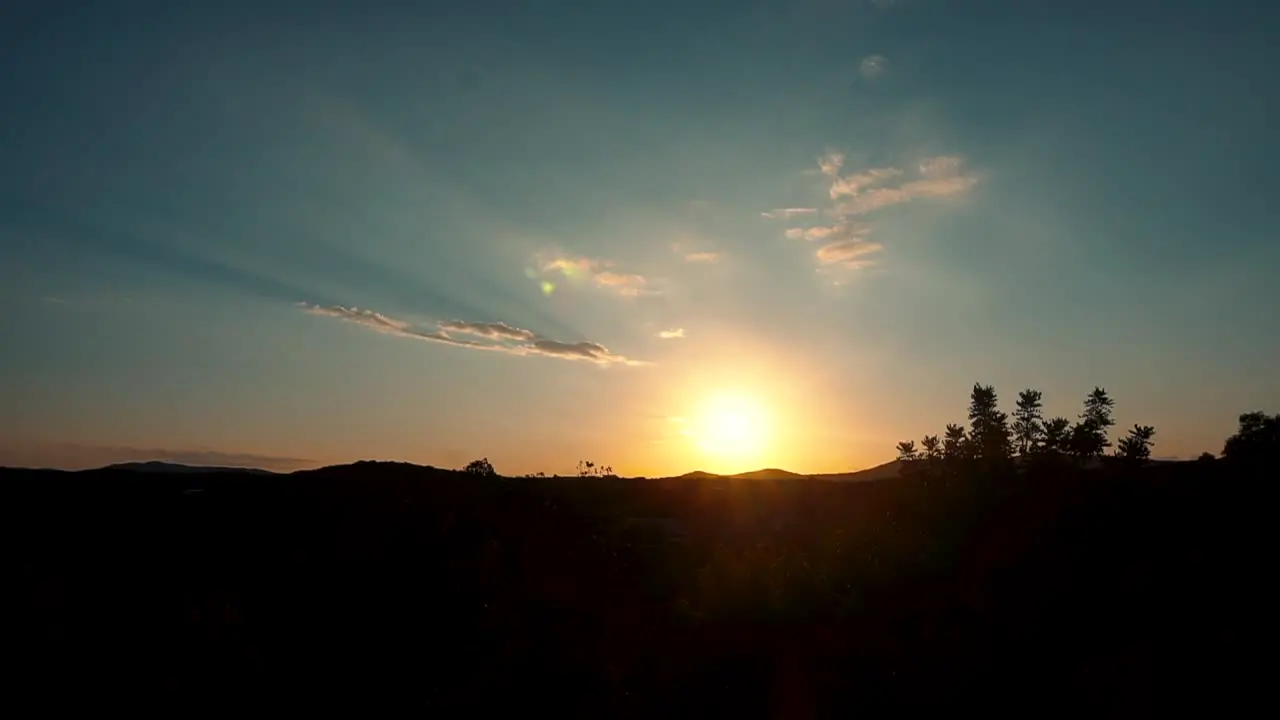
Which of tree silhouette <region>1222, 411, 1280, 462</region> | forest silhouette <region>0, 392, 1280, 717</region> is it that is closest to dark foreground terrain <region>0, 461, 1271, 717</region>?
forest silhouette <region>0, 392, 1280, 717</region>

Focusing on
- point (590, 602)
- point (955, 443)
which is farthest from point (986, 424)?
point (590, 602)

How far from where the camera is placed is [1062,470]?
26688mm

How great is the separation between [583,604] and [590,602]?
43 centimetres

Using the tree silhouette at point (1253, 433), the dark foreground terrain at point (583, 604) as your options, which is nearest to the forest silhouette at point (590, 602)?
the dark foreground terrain at point (583, 604)

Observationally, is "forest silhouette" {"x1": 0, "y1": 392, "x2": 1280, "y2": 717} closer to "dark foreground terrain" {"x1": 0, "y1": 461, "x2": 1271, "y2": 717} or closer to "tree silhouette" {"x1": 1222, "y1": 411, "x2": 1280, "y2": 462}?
"dark foreground terrain" {"x1": 0, "y1": 461, "x2": 1271, "y2": 717}

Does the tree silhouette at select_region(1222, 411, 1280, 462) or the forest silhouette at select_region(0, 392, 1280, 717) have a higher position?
the tree silhouette at select_region(1222, 411, 1280, 462)

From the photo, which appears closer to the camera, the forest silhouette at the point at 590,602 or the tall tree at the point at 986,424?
the forest silhouette at the point at 590,602

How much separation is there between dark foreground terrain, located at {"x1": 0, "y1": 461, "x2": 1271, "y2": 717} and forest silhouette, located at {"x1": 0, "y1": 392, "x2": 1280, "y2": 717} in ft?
0.19

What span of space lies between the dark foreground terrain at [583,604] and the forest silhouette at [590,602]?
0.06 metres

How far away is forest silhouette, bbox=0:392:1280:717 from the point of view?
41.1 ft

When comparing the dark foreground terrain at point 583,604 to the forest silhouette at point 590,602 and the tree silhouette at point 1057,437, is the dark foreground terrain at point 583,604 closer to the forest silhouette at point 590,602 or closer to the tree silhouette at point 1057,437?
the forest silhouette at point 590,602

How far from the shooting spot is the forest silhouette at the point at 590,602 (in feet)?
41.1

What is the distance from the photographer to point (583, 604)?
58.2 ft

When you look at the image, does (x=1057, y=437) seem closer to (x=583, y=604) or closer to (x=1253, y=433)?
(x=1253, y=433)
